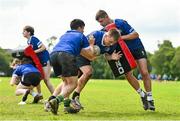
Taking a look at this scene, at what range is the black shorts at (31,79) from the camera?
13391mm

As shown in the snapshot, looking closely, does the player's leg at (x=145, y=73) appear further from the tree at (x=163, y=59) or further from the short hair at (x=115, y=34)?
the tree at (x=163, y=59)

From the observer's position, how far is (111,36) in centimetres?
1016

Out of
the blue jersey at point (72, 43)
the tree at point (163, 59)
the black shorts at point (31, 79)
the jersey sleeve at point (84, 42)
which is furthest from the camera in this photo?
the tree at point (163, 59)

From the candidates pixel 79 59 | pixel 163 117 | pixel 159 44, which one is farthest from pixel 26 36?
pixel 159 44

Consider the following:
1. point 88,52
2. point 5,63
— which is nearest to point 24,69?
point 88,52

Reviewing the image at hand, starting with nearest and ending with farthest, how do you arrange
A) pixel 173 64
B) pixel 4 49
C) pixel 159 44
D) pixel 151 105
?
pixel 151 105 < pixel 173 64 < pixel 159 44 < pixel 4 49

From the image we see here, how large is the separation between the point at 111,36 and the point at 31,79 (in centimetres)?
388

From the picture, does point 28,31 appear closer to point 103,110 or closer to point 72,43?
point 103,110

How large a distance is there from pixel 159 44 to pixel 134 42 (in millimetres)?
143577

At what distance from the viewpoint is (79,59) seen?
11031mm

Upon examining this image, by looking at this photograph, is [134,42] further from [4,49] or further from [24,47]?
[4,49]

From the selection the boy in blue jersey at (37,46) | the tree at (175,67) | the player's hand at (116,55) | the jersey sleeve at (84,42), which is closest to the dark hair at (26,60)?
the boy in blue jersey at (37,46)

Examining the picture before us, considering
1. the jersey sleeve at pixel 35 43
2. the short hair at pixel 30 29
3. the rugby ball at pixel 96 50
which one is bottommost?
the jersey sleeve at pixel 35 43

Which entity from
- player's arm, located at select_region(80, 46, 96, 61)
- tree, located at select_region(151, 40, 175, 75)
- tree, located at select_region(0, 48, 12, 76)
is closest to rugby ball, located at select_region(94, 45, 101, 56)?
player's arm, located at select_region(80, 46, 96, 61)
